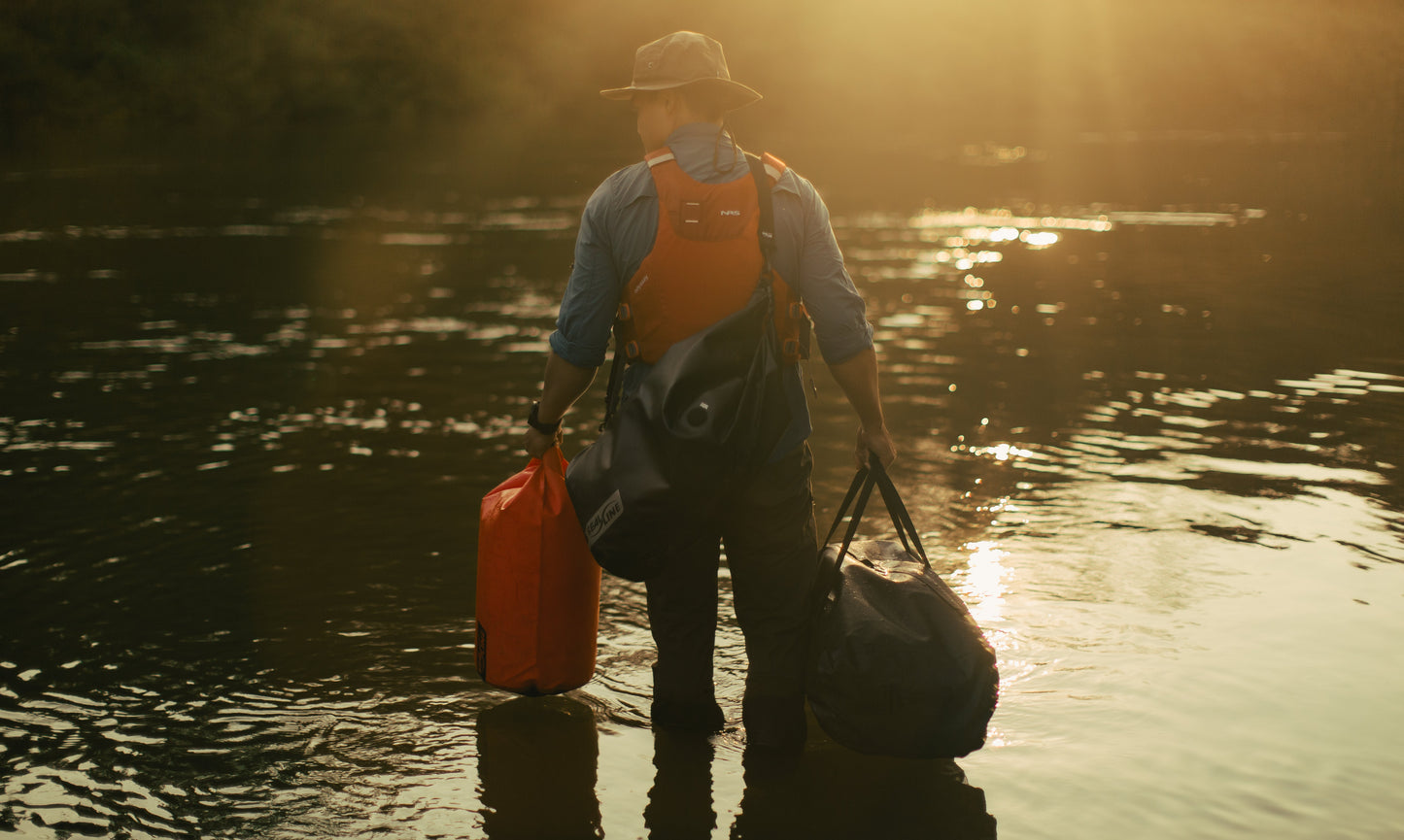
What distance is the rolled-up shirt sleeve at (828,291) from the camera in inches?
149

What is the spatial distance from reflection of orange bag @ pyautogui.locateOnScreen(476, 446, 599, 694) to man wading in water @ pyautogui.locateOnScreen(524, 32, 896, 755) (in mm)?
173

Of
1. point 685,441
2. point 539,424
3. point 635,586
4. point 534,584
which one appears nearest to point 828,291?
point 685,441

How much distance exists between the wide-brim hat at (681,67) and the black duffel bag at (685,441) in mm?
271

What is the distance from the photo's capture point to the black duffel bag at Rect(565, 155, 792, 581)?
11.7ft

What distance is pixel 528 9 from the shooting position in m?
70.4

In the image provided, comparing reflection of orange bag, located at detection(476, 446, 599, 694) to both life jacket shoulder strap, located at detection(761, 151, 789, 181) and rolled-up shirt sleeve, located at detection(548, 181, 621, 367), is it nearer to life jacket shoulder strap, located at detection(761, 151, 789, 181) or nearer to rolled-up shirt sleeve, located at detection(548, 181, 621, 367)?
rolled-up shirt sleeve, located at detection(548, 181, 621, 367)

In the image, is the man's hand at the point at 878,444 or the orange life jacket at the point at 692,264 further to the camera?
the man's hand at the point at 878,444

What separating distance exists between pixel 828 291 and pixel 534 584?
4.10 feet

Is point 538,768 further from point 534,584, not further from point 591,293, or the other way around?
point 591,293

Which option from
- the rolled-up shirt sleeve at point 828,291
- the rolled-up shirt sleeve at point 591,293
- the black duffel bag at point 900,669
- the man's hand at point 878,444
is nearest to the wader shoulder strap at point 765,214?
the rolled-up shirt sleeve at point 828,291

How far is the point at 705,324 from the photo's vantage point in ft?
12.2

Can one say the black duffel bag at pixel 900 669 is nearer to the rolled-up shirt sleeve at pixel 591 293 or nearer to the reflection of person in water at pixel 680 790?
the reflection of person in water at pixel 680 790

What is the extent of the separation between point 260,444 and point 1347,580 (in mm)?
6338

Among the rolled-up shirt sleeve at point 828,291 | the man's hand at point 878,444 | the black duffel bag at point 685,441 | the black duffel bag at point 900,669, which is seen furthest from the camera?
the man's hand at point 878,444
